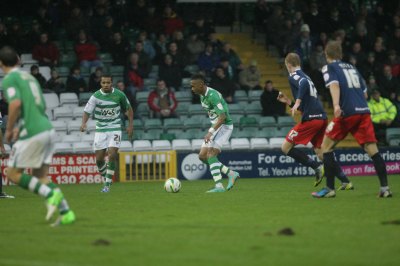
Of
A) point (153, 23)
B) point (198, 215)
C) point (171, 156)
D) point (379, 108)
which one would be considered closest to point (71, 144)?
point (171, 156)

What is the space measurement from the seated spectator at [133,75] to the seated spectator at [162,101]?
70 centimetres

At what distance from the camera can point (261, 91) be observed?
2712cm

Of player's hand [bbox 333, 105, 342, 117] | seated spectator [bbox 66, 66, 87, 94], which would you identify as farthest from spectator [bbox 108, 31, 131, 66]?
player's hand [bbox 333, 105, 342, 117]

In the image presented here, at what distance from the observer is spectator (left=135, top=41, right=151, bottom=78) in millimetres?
26094

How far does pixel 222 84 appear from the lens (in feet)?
85.7

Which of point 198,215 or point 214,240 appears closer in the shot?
point 214,240

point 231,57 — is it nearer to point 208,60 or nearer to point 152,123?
point 208,60

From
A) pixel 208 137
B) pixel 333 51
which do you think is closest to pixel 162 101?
pixel 208 137

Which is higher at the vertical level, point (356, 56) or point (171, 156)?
point (356, 56)

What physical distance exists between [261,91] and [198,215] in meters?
15.3

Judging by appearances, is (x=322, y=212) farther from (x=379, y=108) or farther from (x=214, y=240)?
(x=379, y=108)

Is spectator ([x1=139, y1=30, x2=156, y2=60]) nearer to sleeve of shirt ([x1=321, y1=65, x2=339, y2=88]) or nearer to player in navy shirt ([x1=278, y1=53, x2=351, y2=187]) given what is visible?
player in navy shirt ([x1=278, y1=53, x2=351, y2=187])

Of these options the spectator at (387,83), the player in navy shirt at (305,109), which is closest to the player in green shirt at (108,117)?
the player in navy shirt at (305,109)

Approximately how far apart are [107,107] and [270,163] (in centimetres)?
767
